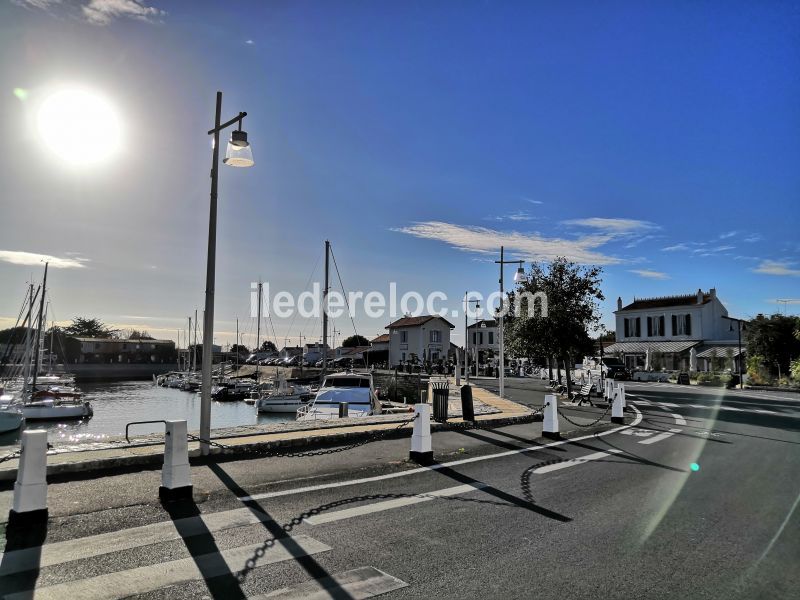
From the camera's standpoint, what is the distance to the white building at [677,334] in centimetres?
5381

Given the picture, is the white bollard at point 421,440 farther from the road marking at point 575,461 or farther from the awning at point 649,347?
the awning at point 649,347

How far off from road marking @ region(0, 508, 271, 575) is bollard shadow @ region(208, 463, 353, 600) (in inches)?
5.0

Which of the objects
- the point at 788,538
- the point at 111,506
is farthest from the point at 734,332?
the point at 111,506

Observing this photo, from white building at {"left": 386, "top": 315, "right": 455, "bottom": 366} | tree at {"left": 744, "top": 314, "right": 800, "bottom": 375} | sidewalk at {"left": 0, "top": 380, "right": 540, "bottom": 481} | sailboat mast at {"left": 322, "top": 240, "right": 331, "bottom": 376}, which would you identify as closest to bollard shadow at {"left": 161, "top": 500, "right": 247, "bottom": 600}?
sidewalk at {"left": 0, "top": 380, "right": 540, "bottom": 481}

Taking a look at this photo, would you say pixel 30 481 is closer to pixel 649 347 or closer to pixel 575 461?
pixel 575 461

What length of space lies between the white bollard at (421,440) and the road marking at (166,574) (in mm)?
4292

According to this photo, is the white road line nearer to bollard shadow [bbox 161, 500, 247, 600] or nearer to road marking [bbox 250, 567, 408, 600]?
bollard shadow [bbox 161, 500, 247, 600]

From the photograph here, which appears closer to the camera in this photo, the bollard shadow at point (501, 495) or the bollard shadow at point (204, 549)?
the bollard shadow at point (204, 549)

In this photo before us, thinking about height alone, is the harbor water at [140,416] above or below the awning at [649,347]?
below

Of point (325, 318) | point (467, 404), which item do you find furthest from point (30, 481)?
point (325, 318)

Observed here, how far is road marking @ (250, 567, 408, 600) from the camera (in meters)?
4.19

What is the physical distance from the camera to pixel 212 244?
999 centimetres

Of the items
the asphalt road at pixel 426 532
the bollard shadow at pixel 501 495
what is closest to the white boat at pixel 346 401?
the asphalt road at pixel 426 532

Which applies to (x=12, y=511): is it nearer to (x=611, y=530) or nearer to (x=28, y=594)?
(x=28, y=594)
